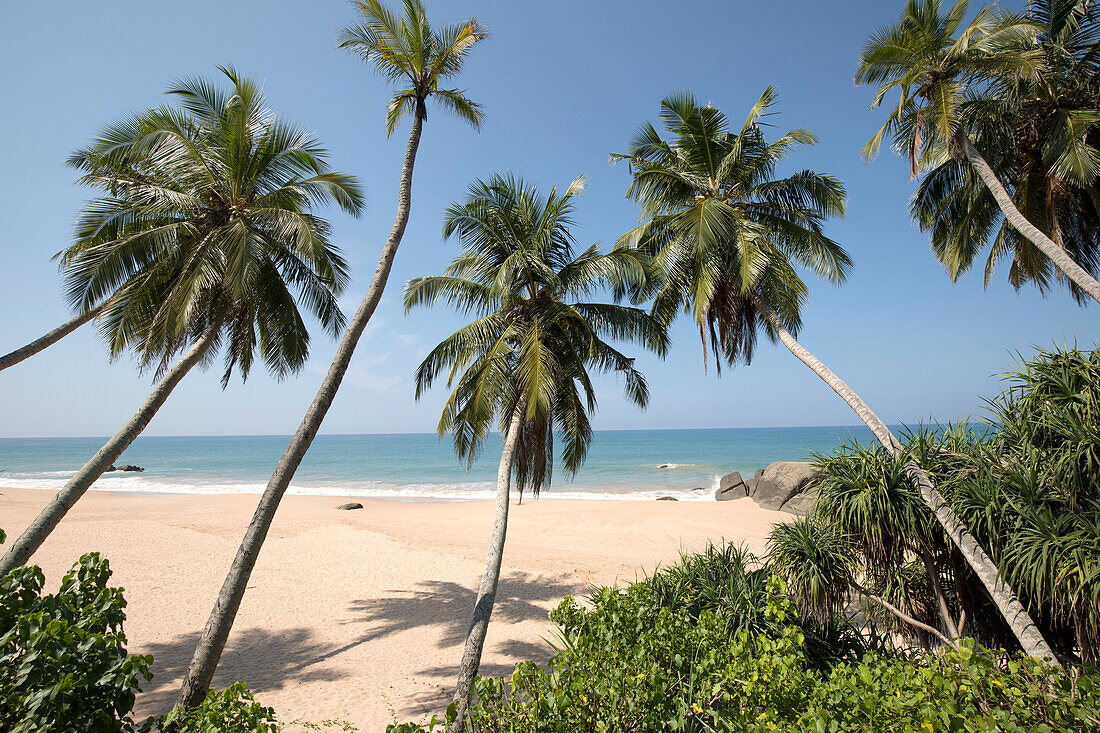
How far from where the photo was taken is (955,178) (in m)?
11.0

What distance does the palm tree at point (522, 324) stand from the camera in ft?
27.8

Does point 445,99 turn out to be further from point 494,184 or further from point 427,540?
point 427,540

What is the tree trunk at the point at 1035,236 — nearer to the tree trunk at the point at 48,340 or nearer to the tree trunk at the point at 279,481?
the tree trunk at the point at 279,481

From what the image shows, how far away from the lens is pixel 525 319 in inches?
358

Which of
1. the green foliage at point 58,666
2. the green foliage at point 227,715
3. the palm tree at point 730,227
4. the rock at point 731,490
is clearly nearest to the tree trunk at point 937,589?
the palm tree at point 730,227

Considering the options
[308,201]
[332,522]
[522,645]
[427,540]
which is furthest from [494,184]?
[332,522]

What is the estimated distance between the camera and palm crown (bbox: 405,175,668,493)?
8.62 meters

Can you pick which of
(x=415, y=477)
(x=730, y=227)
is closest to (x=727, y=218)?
(x=730, y=227)

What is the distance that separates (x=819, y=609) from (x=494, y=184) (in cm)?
844

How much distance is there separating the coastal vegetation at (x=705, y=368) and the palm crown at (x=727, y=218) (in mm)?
61

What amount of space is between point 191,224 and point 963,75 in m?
13.1

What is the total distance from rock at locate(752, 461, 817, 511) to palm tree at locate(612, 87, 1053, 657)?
1339 centimetres

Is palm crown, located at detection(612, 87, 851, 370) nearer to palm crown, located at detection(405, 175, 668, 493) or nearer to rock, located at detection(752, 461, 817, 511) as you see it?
palm crown, located at detection(405, 175, 668, 493)

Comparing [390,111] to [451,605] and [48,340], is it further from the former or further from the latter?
[451,605]
